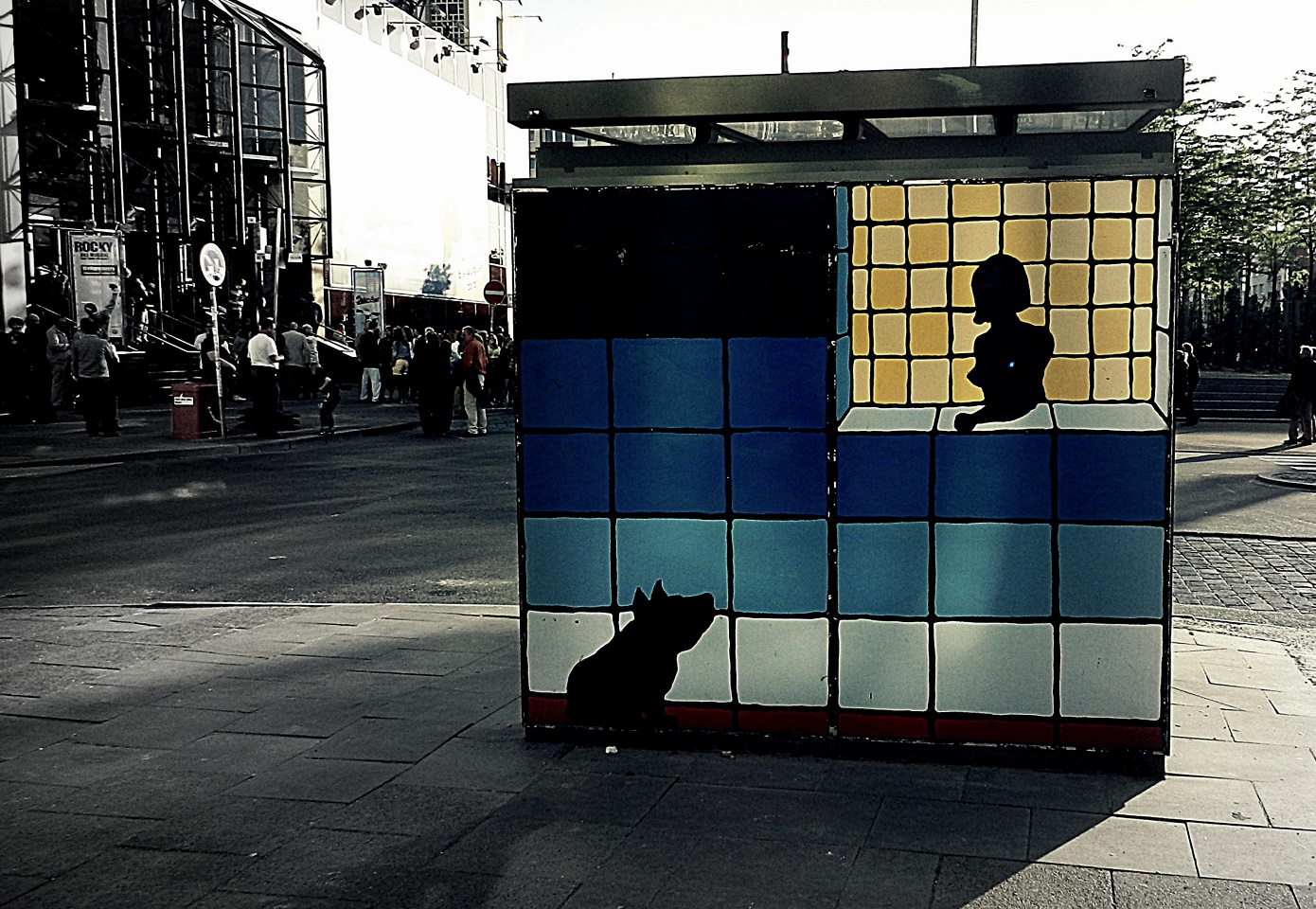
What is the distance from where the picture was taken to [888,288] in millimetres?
4598

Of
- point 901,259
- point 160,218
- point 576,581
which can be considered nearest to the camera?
point 901,259

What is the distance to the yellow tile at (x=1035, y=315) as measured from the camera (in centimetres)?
450

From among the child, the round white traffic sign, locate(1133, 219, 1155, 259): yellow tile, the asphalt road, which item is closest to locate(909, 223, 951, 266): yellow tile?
locate(1133, 219, 1155, 259): yellow tile

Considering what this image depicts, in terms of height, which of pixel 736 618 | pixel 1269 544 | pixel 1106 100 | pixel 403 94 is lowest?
pixel 1269 544

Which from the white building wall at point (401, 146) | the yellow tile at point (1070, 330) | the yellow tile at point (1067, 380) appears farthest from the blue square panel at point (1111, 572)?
the white building wall at point (401, 146)

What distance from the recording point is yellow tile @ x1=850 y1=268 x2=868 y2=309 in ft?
15.1

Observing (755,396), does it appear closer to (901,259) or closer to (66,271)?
(901,259)

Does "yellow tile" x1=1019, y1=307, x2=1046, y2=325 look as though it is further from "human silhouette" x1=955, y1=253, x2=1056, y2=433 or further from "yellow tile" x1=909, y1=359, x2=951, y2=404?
"yellow tile" x1=909, y1=359, x2=951, y2=404

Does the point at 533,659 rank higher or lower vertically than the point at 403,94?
lower

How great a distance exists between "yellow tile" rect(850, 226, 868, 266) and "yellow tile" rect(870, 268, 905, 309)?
0.18 ft

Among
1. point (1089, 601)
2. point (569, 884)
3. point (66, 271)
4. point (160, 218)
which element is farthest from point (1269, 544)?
point (160, 218)

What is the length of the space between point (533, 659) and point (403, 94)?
48687mm

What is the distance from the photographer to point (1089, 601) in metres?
4.53

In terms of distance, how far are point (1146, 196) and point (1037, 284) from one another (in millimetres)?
433
